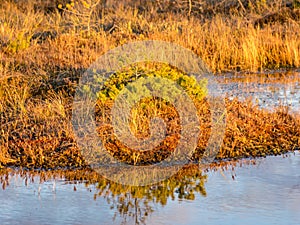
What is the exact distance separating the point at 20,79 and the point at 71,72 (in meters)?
0.93

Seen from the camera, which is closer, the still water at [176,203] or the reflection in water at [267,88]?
the still water at [176,203]

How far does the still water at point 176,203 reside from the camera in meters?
6.22

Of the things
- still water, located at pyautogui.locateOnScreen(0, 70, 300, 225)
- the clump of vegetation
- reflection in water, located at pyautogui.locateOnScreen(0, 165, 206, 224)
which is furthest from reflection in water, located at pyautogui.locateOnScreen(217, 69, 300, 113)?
reflection in water, located at pyautogui.locateOnScreen(0, 165, 206, 224)

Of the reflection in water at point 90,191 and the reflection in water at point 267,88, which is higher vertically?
the reflection in water at point 267,88

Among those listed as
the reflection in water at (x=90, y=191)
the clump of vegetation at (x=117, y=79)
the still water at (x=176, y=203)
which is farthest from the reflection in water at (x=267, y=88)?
the reflection in water at (x=90, y=191)

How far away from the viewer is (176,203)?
22.1 feet

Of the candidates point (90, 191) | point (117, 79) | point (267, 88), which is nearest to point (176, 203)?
point (90, 191)

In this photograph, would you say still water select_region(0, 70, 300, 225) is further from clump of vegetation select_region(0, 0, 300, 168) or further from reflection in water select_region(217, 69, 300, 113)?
reflection in water select_region(217, 69, 300, 113)

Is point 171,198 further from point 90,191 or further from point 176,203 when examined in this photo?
point 90,191

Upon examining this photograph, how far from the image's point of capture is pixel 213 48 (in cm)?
1461

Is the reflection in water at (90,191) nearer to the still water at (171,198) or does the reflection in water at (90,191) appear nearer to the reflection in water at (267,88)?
the still water at (171,198)

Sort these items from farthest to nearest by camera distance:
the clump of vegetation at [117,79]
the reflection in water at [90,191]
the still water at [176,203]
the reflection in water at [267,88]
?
the reflection in water at [267,88] → the clump of vegetation at [117,79] → the reflection in water at [90,191] → the still water at [176,203]

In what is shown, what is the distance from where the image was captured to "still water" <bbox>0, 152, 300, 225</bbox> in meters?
6.22

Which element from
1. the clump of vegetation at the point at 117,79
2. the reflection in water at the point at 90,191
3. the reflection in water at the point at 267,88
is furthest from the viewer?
the reflection in water at the point at 267,88
